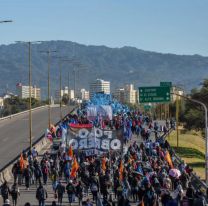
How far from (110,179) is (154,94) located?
13787mm

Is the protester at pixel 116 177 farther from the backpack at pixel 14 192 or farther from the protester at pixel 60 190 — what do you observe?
the backpack at pixel 14 192

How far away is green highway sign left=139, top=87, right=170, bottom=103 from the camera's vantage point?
39.8m

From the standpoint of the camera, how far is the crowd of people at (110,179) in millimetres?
23359

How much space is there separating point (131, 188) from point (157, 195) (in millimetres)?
2506

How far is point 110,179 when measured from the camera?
27.2 meters

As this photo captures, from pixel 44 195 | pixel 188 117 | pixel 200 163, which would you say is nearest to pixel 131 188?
pixel 44 195

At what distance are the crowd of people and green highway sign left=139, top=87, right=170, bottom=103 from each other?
4681mm

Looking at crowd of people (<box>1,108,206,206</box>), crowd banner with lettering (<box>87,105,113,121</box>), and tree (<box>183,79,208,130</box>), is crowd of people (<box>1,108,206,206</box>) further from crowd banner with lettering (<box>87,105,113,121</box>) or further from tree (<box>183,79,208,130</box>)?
tree (<box>183,79,208,130</box>)

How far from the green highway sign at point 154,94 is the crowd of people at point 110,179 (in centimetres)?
468

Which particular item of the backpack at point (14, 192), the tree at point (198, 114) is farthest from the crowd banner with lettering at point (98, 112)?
the backpack at point (14, 192)

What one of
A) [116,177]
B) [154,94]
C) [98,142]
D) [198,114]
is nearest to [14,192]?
[116,177]

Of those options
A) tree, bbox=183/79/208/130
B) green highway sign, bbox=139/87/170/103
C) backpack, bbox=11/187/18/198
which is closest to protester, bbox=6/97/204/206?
backpack, bbox=11/187/18/198

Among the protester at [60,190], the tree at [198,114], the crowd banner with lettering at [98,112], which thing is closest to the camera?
the protester at [60,190]

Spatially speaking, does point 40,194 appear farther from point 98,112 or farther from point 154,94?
point 98,112
